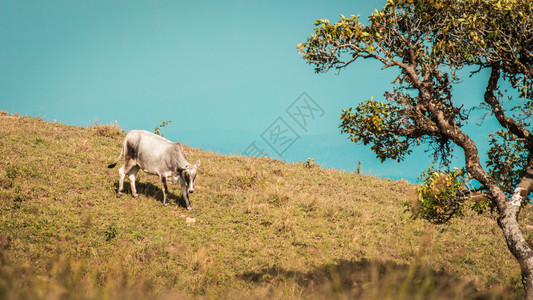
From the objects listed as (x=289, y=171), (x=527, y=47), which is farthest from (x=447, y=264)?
(x=289, y=171)

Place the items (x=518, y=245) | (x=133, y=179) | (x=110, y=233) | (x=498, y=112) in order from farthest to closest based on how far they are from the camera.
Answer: (x=133, y=179), (x=110, y=233), (x=498, y=112), (x=518, y=245)

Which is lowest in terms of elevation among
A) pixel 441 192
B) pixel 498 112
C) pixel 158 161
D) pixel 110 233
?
pixel 110 233

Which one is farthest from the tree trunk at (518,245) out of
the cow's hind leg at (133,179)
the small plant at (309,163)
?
the small plant at (309,163)

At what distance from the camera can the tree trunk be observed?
8.29 m

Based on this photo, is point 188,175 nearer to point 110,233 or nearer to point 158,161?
point 158,161

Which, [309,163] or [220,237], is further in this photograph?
[309,163]

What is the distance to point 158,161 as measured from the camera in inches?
601

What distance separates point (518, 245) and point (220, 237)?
29.8ft

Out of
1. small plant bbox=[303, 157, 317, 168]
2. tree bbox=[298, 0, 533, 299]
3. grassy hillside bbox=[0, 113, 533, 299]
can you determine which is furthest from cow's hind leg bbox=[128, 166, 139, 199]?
small plant bbox=[303, 157, 317, 168]

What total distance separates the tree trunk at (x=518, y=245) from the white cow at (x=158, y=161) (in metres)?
10.8

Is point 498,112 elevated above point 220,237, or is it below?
above

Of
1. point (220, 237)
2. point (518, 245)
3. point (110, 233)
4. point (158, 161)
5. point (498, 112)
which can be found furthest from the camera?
point (158, 161)

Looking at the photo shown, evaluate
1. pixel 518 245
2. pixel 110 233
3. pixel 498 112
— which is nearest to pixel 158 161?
pixel 110 233

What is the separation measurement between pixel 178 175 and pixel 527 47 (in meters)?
12.7
